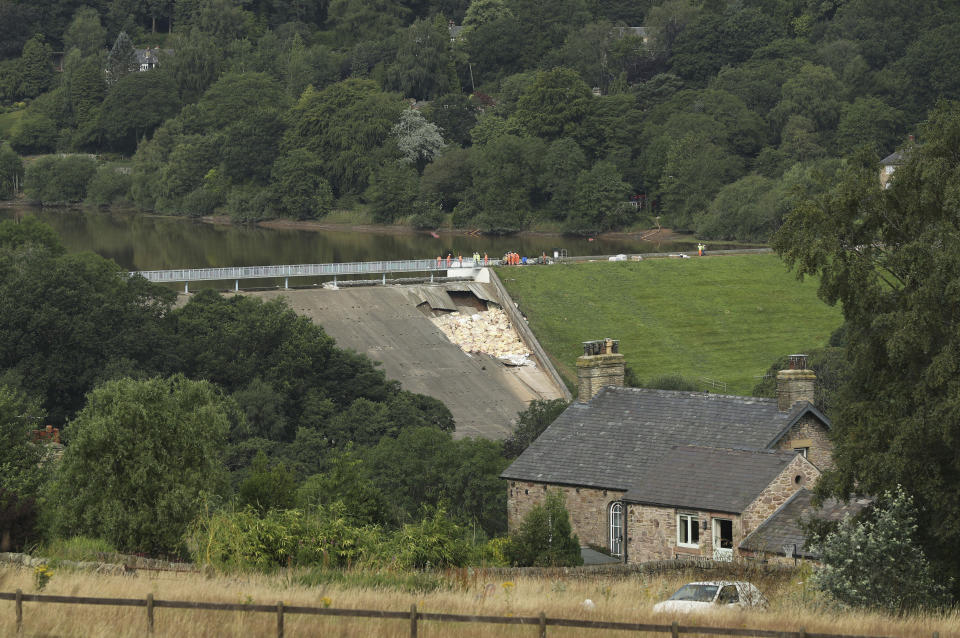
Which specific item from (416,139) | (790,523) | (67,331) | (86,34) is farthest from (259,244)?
(790,523)

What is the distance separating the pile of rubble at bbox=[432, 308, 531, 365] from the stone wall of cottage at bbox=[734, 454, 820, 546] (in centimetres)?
4054

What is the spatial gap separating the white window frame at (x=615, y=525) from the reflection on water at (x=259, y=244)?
6945cm

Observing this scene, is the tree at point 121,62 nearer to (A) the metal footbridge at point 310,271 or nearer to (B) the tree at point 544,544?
(A) the metal footbridge at point 310,271

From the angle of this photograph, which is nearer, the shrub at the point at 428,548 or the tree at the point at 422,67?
the shrub at the point at 428,548

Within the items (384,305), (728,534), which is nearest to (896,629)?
(728,534)

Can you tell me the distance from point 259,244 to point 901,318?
92713 mm

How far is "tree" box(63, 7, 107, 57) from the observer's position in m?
177

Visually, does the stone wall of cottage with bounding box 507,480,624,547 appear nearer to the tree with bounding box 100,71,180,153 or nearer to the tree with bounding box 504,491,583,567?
the tree with bounding box 504,491,583,567

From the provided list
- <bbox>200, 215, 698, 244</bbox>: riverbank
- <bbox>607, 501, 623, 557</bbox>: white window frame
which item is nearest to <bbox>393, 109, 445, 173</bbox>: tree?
<bbox>200, 215, 698, 244</bbox>: riverbank

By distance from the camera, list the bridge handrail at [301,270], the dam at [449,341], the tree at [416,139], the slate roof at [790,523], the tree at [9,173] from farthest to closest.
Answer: the tree at [9,173]
the tree at [416,139]
the bridge handrail at [301,270]
the dam at [449,341]
the slate roof at [790,523]

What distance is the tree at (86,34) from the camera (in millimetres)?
177125

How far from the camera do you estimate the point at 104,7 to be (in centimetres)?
19388

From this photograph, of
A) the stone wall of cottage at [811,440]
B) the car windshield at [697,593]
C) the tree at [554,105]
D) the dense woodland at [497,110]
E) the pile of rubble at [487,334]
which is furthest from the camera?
the tree at [554,105]

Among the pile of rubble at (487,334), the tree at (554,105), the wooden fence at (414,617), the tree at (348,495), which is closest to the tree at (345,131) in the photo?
the tree at (554,105)
